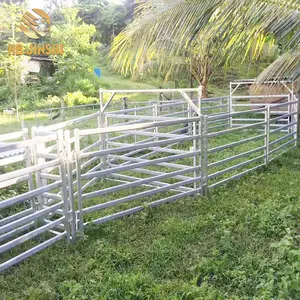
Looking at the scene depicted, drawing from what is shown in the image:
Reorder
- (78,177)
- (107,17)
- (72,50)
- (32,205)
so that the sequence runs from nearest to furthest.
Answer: (78,177)
(32,205)
(72,50)
(107,17)

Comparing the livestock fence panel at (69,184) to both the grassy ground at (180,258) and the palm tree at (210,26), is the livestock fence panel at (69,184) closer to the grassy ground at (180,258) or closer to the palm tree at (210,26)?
the grassy ground at (180,258)

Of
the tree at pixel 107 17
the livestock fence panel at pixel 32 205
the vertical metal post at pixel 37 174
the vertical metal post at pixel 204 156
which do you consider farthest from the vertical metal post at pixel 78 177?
the tree at pixel 107 17

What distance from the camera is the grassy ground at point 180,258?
2.66m

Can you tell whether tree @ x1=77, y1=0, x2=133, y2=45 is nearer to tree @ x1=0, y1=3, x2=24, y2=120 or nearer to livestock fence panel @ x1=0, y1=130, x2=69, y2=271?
tree @ x1=0, y1=3, x2=24, y2=120

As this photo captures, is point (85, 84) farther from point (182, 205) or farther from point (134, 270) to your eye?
point (134, 270)

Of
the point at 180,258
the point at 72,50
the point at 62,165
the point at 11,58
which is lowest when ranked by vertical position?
the point at 180,258

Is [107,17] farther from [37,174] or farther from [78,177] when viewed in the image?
[78,177]

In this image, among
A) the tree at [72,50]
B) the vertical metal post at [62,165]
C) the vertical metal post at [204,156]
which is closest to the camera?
the vertical metal post at [62,165]

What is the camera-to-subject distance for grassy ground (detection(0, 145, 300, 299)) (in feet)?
8.71

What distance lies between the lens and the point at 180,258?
3.21 metres

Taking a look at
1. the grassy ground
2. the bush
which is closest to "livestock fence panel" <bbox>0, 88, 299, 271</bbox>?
the grassy ground

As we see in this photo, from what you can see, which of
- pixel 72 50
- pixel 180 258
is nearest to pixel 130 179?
pixel 180 258

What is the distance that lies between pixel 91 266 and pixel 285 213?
2153 millimetres

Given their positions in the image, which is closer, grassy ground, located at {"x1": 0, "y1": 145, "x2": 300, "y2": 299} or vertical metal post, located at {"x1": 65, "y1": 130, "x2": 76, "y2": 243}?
grassy ground, located at {"x1": 0, "y1": 145, "x2": 300, "y2": 299}
